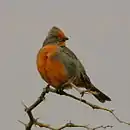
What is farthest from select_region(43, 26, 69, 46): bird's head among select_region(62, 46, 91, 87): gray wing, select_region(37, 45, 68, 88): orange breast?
select_region(37, 45, 68, 88): orange breast

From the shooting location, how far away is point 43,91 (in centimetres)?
458

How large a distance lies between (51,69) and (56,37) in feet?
2.06

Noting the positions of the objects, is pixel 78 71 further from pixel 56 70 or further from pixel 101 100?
pixel 101 100

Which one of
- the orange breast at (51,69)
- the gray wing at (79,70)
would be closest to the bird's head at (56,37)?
the gray wing at (79,70)

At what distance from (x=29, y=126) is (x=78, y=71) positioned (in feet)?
4.04

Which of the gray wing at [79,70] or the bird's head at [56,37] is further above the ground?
the bird's head at [56,37]

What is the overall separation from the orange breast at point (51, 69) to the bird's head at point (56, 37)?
0.92ft

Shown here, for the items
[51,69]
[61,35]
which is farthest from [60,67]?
[61,35]

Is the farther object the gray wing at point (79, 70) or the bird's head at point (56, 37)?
the bird's head at point (56, 37)

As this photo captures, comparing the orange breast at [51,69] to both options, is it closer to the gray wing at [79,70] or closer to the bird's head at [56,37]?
the gray wing at [79,70]

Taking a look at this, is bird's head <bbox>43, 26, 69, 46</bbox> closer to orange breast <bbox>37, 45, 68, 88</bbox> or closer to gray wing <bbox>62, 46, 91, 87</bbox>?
gray wing <bbox>62, 46, 91, 87</bbox>

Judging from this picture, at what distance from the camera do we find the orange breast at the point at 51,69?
5141mm

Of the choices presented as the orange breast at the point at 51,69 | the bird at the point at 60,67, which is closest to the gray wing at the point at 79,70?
the bird at the point at 60,67

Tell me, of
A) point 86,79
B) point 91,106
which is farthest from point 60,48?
point 91,106
